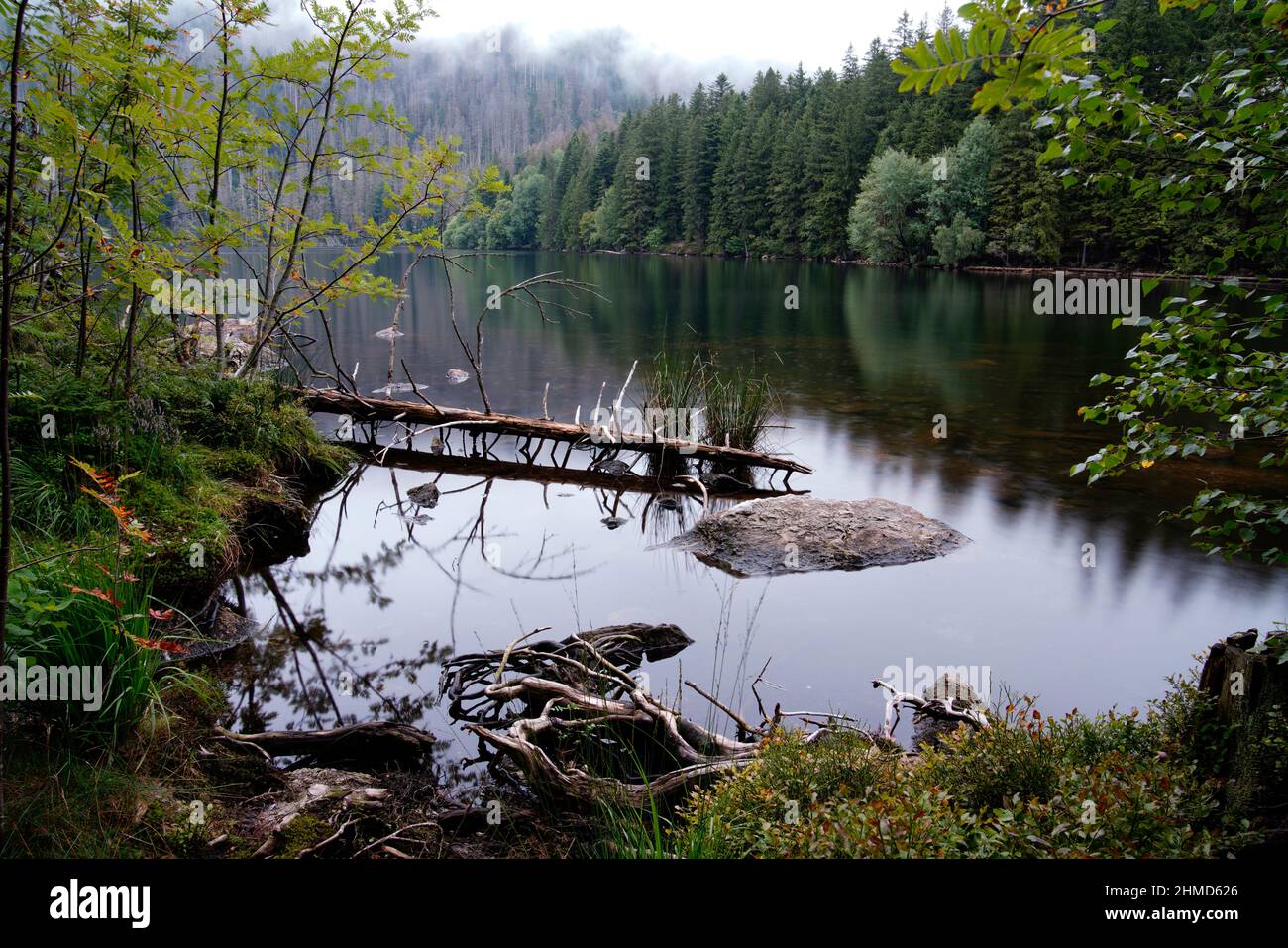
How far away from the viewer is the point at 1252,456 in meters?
11.4

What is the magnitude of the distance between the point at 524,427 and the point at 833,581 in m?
5.38

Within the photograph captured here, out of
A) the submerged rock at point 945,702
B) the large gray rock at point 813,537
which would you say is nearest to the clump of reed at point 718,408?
the large gray rock at point 813,537

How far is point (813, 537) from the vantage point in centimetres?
795

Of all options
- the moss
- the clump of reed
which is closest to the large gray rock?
the clump of reed

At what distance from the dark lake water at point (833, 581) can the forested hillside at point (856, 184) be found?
41.3ft

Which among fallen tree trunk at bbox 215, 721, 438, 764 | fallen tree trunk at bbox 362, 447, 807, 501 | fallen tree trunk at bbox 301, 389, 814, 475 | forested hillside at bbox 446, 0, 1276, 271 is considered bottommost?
fallen tree trunk at bbox 215, 721, 438, 764

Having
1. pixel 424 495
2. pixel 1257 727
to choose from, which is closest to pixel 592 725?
pixel 1257 727

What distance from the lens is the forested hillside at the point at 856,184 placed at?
4134cm

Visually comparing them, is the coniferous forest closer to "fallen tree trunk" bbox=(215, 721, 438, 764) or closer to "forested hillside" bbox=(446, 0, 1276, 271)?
"fallen tree trunk" bbox=(215, 721, 438, 764)

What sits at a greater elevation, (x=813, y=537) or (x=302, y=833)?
(x=813, y=537)

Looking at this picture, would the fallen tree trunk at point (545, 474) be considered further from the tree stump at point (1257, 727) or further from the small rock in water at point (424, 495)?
the tree stump at point (1257, 727)

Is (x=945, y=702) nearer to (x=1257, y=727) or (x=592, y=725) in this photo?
(x=1257, y=727)

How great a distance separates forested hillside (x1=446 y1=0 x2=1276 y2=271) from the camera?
41.3m

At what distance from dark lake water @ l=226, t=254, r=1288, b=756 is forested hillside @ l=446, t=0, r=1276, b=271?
12.6m
